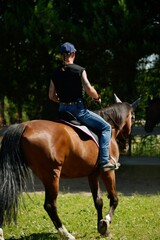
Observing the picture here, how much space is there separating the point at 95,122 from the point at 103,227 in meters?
1.34

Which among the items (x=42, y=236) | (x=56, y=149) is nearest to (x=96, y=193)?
(x=42, y=236)

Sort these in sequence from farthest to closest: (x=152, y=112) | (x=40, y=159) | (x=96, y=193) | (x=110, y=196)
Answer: (x=152, y=112)
(x=96, y=193)
(x=110, y=196)
(x=40, y=159)

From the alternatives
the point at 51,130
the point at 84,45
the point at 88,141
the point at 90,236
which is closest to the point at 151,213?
the point at 90,236

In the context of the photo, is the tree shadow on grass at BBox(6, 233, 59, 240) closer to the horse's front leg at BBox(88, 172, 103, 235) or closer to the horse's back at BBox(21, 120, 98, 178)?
the horse's front leg at BBox(88, 172, 103, 235)

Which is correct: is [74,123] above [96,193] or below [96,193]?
above

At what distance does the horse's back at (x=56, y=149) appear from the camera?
216 inches

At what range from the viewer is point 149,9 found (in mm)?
12039

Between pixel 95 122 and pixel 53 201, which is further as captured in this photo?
pixel 95 122

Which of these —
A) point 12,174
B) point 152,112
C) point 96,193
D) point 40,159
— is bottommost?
point 96,193

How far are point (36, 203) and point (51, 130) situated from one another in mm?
3403

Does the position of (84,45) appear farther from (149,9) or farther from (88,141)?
(88,141)

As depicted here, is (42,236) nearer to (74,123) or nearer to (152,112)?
(74,123)

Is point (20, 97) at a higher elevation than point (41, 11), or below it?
below

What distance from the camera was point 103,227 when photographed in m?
5.97
